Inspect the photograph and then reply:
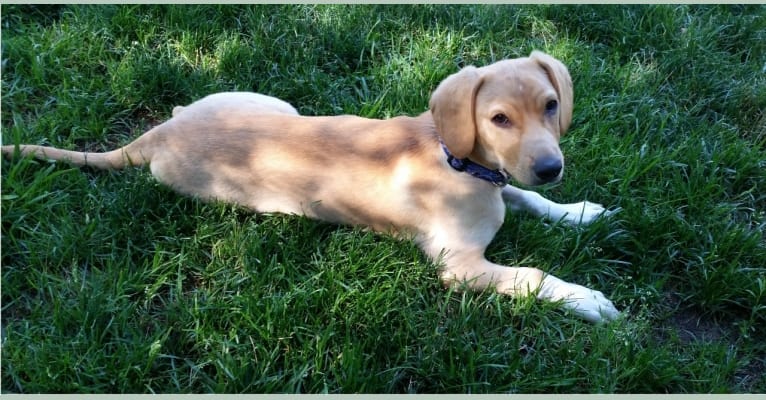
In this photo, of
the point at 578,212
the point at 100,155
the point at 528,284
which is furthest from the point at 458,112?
the point at 100,155

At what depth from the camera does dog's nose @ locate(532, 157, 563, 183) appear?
11.0ft

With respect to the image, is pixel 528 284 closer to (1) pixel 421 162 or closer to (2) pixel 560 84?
(1) pixel 421 162

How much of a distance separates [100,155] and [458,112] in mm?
2434

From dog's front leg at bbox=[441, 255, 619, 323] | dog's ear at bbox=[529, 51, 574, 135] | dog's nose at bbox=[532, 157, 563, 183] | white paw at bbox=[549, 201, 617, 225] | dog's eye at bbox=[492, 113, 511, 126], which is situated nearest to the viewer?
dog's nose at bbox=[532, 157, 563, 183]

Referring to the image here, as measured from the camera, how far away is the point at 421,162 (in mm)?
3881

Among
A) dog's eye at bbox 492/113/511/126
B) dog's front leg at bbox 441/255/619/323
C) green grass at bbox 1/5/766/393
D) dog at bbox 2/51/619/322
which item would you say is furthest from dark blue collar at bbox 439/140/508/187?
green grass at bbox 1/5/766/393

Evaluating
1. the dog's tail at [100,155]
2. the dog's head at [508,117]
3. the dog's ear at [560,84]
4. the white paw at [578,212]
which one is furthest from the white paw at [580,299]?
the dog's tail at [100,155]

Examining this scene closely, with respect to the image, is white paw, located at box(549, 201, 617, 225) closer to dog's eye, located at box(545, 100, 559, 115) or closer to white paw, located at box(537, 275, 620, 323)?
white paw, located at box(537, 275, 620, 323)

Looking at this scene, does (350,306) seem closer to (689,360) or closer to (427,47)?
(689,360)

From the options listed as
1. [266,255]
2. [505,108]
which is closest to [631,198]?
[505,108]

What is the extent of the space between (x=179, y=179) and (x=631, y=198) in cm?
291

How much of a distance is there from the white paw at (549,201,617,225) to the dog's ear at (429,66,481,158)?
110cm

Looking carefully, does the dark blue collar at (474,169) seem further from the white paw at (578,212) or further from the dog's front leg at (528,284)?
the white paw at (578,212)

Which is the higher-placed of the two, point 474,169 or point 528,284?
point 474,169
